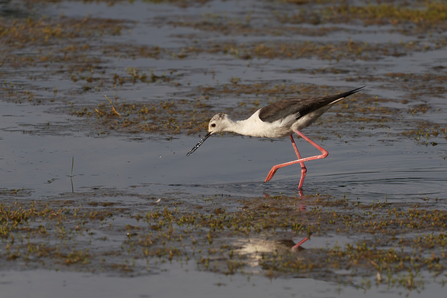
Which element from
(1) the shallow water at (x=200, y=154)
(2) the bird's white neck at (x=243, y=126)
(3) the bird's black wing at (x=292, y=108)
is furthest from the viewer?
(2) the bird's white neck at (x=243, y=126)

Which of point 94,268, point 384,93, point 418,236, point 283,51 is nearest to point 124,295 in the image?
point 94,268

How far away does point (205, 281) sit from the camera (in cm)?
601

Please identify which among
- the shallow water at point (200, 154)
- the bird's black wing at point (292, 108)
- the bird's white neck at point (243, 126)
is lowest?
the shallow water at point (200, 154)

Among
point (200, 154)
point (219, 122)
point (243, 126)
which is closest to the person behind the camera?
point (243, 126)

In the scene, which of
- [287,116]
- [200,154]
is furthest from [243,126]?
[200,154]

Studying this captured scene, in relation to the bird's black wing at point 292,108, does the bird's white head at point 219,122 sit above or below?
below

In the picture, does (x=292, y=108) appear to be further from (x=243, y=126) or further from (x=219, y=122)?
(x=219, y=122)

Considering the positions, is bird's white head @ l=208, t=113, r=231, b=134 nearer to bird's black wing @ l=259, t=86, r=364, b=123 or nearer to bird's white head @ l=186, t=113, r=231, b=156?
bird's white head @ l=186, t=113, r=231, b=156

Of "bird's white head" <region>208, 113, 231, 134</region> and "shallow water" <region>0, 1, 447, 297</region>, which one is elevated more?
"bird's white head" <region>208, 113, 231, 134</region>

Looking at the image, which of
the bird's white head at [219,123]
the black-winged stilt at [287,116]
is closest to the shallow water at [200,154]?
the bird's white head at [219,123]

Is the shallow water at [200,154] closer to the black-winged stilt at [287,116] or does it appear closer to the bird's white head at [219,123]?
the bird's white head at [219,123]

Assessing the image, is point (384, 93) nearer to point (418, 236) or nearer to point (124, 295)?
point (418, 236)

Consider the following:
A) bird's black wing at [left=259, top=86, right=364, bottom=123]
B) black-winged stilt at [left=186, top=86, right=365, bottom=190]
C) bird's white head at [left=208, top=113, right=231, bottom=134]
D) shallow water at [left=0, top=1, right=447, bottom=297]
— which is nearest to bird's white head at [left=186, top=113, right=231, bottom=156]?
bird's white head at [left=208, top=113, right=231, bottom=134]

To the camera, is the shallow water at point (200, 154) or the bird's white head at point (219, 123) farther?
the bird's white head at point (219, 123)
